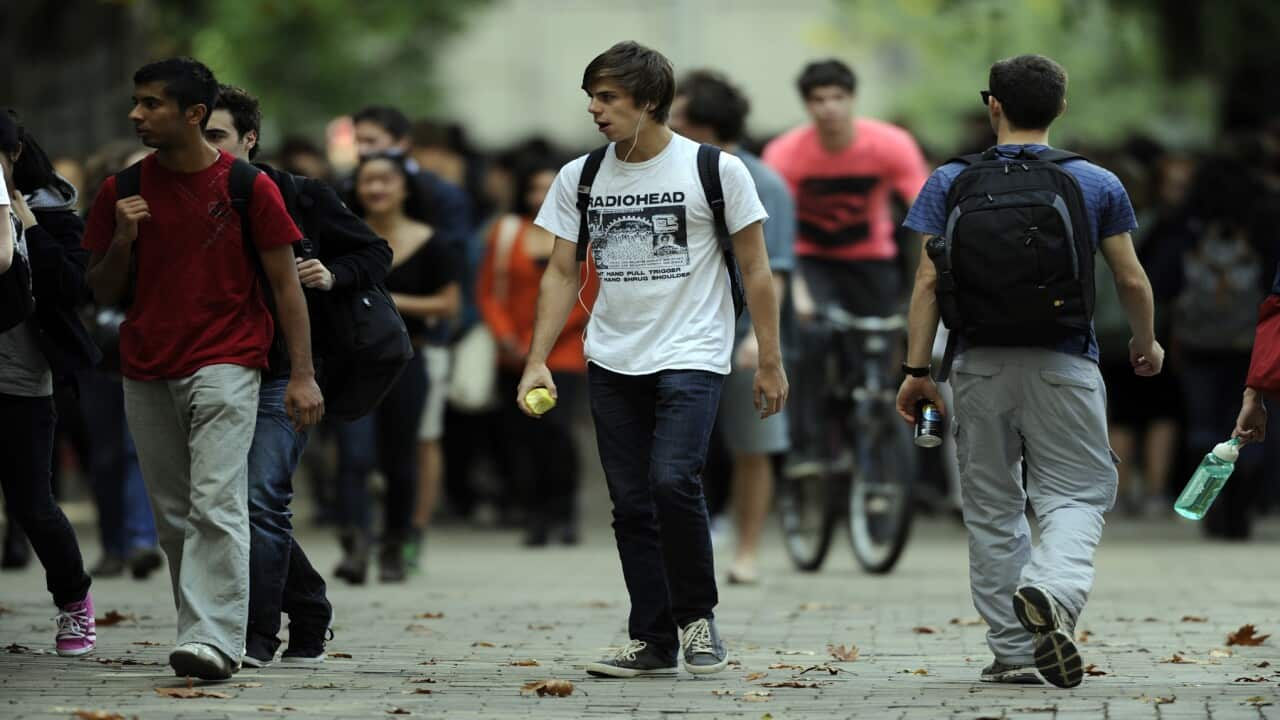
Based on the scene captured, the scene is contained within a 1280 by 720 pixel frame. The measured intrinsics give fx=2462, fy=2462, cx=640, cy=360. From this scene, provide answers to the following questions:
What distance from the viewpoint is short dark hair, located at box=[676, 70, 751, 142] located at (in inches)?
449

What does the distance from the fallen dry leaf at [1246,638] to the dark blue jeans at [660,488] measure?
2.06 m

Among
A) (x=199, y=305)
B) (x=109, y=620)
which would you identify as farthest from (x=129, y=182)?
(x=109, y=620)

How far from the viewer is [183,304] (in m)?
7.42

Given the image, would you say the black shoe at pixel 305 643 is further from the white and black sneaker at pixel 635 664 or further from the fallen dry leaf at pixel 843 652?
the fallen dry leaf at pixel 843 652

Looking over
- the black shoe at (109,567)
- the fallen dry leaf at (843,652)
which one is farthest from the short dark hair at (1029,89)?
the black shoe at (109,567)

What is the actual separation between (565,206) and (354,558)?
3.98 m

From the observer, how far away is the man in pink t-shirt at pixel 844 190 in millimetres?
12039

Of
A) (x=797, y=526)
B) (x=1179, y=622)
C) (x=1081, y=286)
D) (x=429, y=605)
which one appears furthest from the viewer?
(x=797, y=526)

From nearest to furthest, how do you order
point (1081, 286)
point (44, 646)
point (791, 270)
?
point (1081, 286)
point (44, 646)
point (791, 270)

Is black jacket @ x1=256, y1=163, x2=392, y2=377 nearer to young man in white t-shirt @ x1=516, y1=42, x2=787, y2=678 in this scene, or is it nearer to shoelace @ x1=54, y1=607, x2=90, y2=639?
young man in white t-shirt @ x1=516, y1=42, x2=787, y2=678

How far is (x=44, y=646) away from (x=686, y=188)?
→ 279 centimetres

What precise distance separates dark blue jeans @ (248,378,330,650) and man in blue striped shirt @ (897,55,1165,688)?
6.50 feet

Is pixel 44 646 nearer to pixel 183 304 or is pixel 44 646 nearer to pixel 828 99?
pixel 183 304

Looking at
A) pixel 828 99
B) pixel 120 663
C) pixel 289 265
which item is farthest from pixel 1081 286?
pixel 828 99
